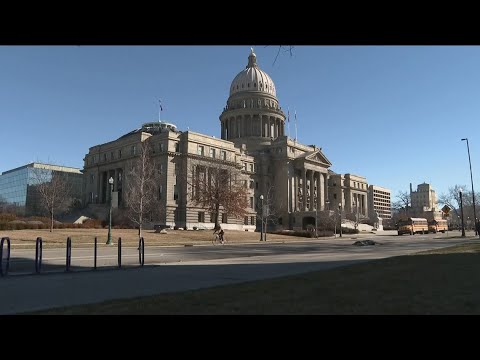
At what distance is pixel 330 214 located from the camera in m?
99.7

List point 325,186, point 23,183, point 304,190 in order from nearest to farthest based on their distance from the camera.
A: point 304,190 → point 325,186 → point 23,183

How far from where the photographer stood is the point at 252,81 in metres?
131

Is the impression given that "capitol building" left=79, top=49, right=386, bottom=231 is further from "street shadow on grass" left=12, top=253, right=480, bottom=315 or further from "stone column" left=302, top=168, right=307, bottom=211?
"street shadow on grass" left=12, top=253, right=480, bottom=315

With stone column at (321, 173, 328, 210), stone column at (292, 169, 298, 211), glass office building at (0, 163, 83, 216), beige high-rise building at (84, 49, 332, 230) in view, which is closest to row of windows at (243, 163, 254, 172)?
beige high-rise building at (84, 49, 332, 230)

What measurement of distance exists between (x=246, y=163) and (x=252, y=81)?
31.6 m

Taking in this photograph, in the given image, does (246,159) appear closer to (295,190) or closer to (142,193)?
(295,190)

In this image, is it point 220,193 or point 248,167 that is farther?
point 248,167

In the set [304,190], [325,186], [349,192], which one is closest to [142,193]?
[304,190]

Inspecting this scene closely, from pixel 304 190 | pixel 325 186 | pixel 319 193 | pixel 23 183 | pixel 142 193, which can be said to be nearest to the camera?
pixel 142 193
